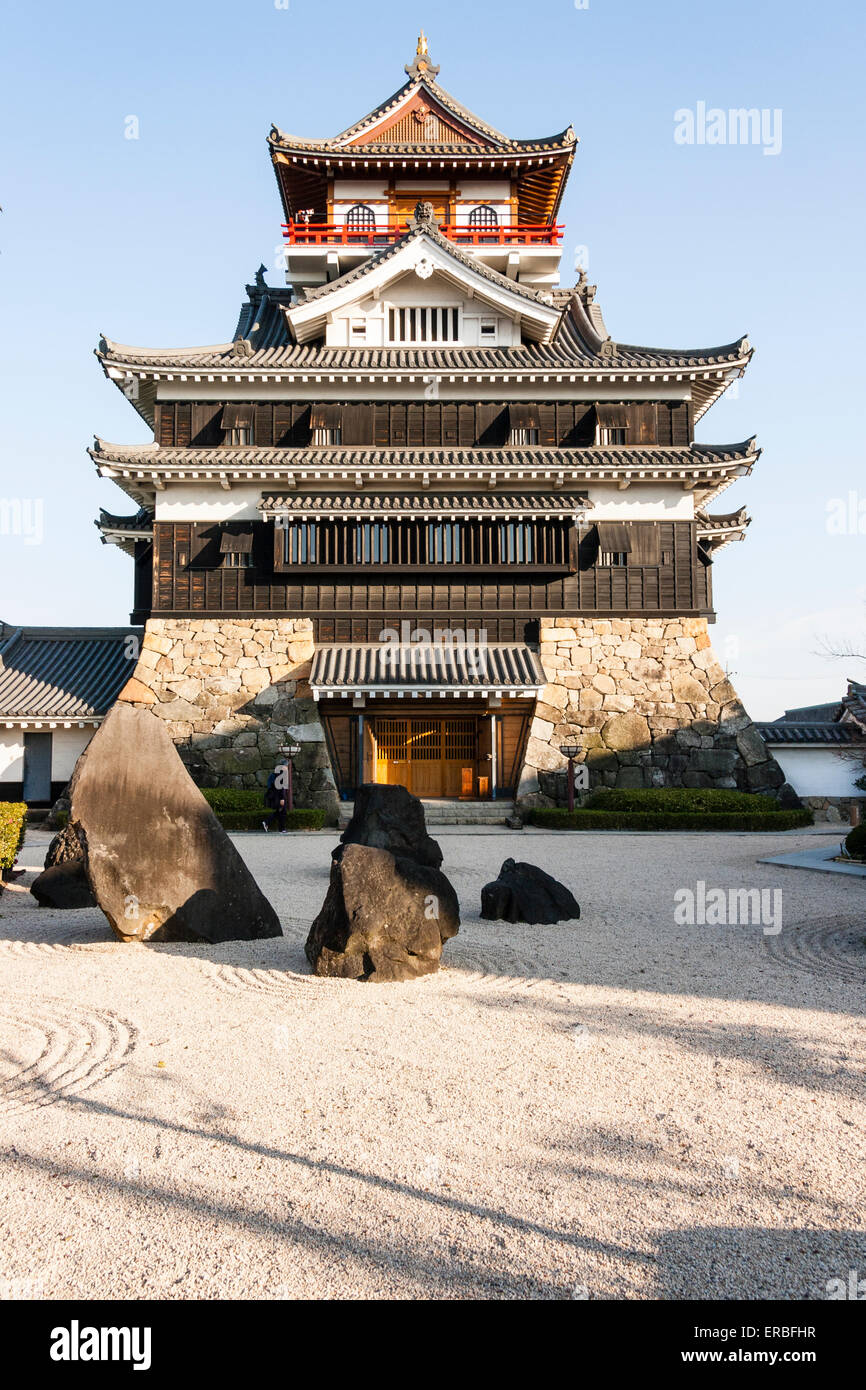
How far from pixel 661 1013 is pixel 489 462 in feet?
70.2

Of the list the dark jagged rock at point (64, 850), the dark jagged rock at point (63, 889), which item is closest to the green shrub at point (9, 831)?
the dark jagged rock at point (64, 850)

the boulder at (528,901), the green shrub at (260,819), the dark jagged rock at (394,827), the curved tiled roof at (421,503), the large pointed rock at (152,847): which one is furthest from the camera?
the curved tiled roof at (421,503)

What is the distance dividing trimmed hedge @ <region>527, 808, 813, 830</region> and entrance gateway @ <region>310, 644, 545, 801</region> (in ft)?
12.9

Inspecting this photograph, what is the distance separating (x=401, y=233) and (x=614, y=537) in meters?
15.2

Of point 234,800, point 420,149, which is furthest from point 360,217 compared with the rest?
point 234,800

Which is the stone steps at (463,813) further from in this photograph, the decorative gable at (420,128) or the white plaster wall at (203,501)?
the decorative gable at (420,128)

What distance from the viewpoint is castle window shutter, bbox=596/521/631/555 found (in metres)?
26.1

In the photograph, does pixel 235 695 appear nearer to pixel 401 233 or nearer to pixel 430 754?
pixel 430 754

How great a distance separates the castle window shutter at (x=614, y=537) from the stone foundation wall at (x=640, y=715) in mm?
2246

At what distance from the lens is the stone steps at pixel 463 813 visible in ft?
77.7

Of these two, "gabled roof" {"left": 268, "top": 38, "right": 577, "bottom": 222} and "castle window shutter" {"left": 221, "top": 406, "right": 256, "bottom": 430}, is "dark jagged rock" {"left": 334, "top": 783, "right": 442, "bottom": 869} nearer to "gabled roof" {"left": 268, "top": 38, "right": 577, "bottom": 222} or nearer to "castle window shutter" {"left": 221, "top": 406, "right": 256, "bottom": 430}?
"castle window shutter" {"left": 221, "top": 406, "right": 256, "bottom": 430}
